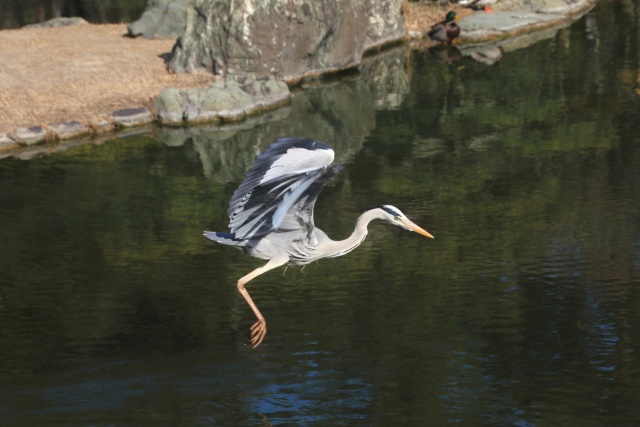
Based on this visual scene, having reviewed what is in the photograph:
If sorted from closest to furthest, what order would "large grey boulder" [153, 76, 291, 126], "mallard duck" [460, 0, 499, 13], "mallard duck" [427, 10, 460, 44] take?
"large grey boulder" [153, 76, 291, 126] → "mallard duck" [427, 10, 460, 44] → "mallard duck" [460, 0, 499, 13]

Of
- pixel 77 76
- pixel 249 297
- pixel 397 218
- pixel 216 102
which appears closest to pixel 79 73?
pixel 77 76

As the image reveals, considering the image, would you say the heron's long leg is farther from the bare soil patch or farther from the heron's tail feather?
the bare soil patch

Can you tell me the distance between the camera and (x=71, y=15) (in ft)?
92.2

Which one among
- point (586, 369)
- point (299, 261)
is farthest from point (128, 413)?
point (586, 369)

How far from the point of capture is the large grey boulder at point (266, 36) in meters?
19.7

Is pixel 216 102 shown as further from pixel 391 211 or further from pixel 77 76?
pixel 391 211

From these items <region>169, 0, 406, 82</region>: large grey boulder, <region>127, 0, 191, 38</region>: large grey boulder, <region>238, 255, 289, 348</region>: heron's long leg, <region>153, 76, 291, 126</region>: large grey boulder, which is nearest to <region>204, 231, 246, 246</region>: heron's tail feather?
<region>238, 255, 289, 348</region>: heron's long leg

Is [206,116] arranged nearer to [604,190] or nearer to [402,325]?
[604,190]

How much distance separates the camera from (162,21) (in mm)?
23734

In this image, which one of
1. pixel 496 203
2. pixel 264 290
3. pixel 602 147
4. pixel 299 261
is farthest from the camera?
pixel 602 147

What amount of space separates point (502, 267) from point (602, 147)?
4.68 m

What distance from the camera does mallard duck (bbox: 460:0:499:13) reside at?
82.7 ft

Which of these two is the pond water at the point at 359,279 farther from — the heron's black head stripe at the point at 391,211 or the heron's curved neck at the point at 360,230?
the heron's black head stripe at the point at 391,211

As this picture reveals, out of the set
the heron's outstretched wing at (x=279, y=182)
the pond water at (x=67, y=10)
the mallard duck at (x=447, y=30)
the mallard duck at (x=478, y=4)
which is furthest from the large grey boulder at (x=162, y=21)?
the heron's outstretched wing at (x=279, y=182)
